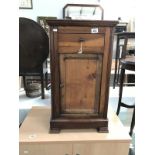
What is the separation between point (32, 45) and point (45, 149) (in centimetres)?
109

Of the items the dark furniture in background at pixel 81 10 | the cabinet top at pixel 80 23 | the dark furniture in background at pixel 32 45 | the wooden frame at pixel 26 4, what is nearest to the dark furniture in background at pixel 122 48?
the dark furniture in background at pixel 32 45

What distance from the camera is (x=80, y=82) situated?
132 cm

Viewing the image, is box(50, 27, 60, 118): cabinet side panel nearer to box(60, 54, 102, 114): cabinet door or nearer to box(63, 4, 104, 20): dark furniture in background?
box(60, 54, 102, 114): cabinet door

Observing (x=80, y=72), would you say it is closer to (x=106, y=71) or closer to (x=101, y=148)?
(x=106, y=71)

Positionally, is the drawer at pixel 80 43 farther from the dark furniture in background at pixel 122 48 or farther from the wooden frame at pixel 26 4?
the wooden frame at pixel 26 4

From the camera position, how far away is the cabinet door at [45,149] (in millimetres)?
1308

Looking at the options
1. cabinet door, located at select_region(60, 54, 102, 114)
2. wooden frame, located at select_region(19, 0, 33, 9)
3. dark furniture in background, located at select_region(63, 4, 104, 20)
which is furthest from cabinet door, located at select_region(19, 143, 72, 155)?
wooden frame, located at select_region(19, 0, 33, 9)

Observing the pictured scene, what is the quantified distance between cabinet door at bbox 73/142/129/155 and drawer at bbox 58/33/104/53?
0.66 meters

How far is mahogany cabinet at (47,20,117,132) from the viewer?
3.90ft

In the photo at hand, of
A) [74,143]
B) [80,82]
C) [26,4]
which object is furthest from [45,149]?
[26,4]

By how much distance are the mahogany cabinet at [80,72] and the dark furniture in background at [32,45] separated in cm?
77
